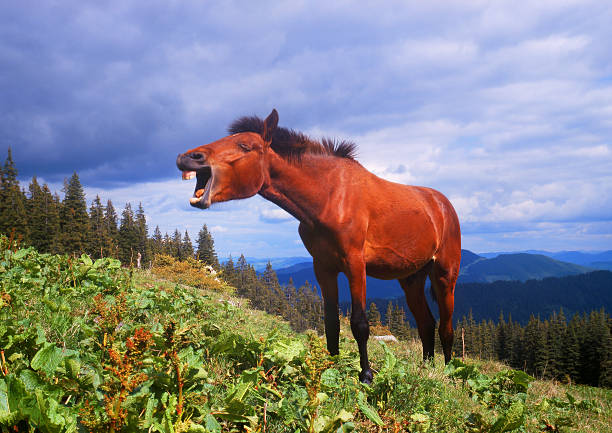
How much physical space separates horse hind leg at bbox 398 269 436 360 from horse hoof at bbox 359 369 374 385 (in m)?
2.82

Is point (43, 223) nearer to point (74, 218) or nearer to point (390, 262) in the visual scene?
point (74, 218)

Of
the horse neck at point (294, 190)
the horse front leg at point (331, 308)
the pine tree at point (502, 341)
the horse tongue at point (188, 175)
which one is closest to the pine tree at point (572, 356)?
the pine tree at point (502, 341)

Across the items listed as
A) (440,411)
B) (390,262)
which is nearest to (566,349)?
(390,262)

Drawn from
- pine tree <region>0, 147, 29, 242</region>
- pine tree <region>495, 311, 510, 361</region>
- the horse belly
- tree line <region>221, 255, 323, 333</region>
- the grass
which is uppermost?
pine tree <region>0, 147, 29, 242</region>

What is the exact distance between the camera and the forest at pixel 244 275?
55.4 metres

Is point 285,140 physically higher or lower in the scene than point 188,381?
higher

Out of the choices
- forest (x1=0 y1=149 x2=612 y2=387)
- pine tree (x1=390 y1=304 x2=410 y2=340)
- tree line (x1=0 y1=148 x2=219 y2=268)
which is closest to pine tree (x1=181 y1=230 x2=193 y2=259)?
forest (x1=0 y1=149 x2=612 y2=387)

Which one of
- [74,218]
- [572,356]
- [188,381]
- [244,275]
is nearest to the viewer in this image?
[188,381]

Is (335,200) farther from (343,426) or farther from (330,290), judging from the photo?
(343,426)

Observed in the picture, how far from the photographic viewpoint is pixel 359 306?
4465 millimetres

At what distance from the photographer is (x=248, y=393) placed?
101 inches

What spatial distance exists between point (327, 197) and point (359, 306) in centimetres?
149

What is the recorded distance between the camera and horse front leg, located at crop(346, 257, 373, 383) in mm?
4375

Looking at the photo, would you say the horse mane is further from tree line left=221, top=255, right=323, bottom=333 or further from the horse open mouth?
tree line left=221, top=255, right=323, bottom=333
